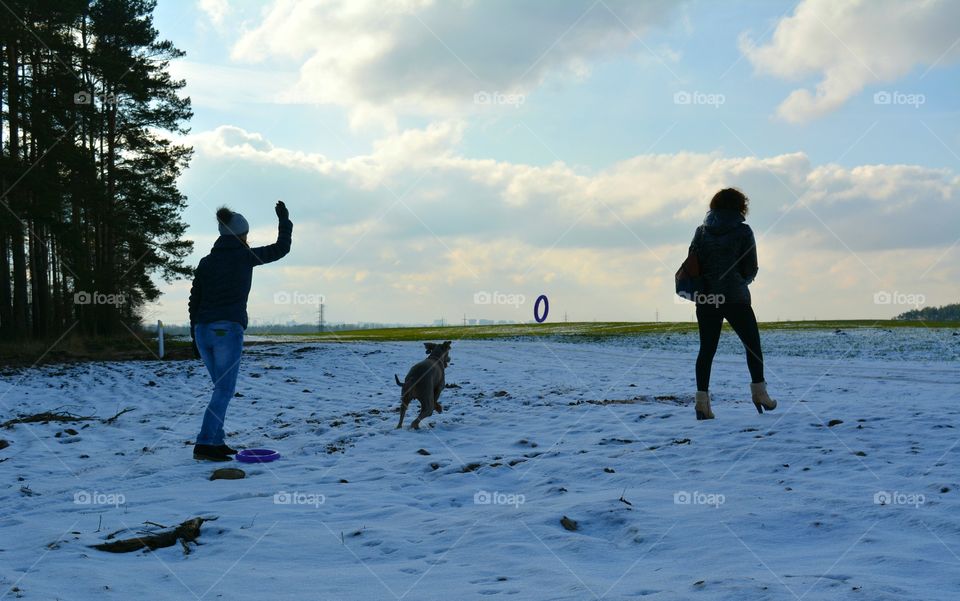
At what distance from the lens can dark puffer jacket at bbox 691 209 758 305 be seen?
338 inches

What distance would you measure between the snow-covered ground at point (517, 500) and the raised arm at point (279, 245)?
7.56ft

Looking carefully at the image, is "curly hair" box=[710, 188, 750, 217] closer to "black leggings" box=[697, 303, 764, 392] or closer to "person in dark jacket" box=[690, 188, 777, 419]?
"person in dark jacket" box=[690, 188, 777, 419]

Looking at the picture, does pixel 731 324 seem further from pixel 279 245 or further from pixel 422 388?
pixel 279 245

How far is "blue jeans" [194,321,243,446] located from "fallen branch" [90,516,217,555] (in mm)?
2638

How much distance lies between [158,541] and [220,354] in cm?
304

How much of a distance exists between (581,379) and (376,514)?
10.9 meters

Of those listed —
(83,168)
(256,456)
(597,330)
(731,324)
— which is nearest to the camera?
(256,456)

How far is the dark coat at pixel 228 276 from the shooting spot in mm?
7832

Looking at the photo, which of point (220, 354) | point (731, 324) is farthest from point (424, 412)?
point (731, 324)

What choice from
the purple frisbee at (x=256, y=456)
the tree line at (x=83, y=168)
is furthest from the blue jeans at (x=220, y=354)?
the tree line at (x=83, y=168)

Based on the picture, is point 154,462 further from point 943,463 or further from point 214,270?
point 943,463

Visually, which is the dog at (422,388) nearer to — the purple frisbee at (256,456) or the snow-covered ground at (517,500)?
the snow-covered ground at (517,500)

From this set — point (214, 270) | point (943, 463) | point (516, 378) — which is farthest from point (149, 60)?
point (943, 463)

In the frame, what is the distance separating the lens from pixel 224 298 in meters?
7.83
